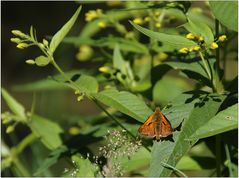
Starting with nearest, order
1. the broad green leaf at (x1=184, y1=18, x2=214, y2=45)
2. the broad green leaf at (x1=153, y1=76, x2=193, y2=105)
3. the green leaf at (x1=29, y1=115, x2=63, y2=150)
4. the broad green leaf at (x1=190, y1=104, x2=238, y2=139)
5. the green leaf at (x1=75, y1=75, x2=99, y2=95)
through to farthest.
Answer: the broad green leaf at (x1=190, y1=104, x2=238, y2=139) → the broad green leaf at (x1=184, y1=18, x2=214, y2=45) → the green leaf at (x1=75, y1=75, x2=99, y2=95) → the green leaf at (x1=29, y1=115, x2=63, y2=150) → the broad green leaf at (x1=153, y1=76, x2=193, y2=105)

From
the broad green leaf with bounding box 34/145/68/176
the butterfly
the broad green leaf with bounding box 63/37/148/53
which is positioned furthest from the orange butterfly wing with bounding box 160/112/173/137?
the broad green leaf with bounding box 63/37/148/53

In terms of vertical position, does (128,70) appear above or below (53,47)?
below

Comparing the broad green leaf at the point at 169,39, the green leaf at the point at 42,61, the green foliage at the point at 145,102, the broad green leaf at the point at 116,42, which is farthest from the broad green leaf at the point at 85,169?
the broad green leaf at the point at 116,42

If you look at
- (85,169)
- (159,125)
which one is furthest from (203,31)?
(85,169)

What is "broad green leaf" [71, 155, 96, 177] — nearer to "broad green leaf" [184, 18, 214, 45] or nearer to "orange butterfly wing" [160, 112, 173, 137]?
"orange butterfly wing" [160, 112, 173, 137]

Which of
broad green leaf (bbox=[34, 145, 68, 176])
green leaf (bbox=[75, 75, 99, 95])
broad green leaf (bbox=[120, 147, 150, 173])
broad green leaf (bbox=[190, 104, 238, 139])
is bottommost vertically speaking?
broad green leaf (bbox=[120, 147, 150, 173])

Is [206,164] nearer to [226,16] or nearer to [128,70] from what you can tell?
[128,70]

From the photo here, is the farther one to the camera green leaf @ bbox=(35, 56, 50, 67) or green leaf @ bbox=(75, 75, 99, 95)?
green leaf @ bbox=(75, 75, 99, 95)

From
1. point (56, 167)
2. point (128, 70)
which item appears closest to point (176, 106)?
point (128, 70)

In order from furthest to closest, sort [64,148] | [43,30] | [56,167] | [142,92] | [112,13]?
[43,30]
[56,167]
[112,13]
[142,92]
[64,148]
